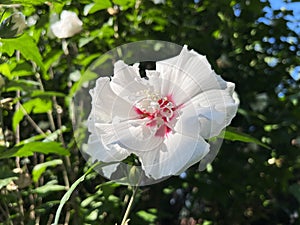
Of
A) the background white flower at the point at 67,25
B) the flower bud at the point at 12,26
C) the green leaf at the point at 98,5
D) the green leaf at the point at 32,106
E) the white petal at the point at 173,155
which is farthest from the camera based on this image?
the green leaf at the point at 32,106

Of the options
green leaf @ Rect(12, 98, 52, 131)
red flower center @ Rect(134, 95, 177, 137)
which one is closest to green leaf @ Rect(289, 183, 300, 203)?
green leaf @ Rect(12, 98, 52, 131)

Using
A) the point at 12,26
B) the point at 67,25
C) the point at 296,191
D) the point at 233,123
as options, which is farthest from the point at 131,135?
the point at 233,123

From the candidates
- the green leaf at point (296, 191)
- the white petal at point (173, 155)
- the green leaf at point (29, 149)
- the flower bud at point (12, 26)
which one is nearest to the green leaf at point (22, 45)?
the flower bud at point (12, 26)

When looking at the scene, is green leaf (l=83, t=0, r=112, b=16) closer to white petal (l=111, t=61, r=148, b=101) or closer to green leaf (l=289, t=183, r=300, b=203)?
white petal (l=111, t=61, r=148, b=101)

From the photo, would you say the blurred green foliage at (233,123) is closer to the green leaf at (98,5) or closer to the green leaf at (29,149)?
the green leaf at (98,5)

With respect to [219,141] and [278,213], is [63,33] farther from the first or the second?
[278,213]

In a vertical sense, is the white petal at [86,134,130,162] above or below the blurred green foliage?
above
